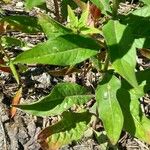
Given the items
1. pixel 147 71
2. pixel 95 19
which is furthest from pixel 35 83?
pixel 147 71

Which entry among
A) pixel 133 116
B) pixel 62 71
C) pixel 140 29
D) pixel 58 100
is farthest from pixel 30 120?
pixel 140 29

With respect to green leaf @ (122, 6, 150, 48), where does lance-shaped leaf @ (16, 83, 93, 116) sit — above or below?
below

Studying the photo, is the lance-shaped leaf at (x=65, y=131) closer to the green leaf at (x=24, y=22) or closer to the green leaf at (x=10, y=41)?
the green leaf at (x=24, y=22)

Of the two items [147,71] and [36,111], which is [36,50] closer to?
[36,111]

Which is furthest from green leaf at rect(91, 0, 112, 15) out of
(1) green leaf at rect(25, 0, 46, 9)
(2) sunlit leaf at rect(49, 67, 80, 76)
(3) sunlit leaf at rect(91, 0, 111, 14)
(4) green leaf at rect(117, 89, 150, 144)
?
(2) sunlit leaf at rect(49, 67, 80, 76)

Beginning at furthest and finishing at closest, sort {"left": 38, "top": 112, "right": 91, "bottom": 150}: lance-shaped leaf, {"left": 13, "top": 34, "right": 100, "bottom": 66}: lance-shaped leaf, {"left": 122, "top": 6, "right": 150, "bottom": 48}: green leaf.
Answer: {"left": 38, "top": 112, "right": 91, "bottom": 150}: lance-shaped leaf < {"left": 122, "top": 6, "right": 150, "bottom": 48}: green leaf < {"left": 13, "top": 34, "right": 100, "bottom": 66}: lance-shaped leaf

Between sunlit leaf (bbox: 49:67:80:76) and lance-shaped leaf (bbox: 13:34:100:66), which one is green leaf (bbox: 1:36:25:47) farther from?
lance-shaped leaf (bbox: 13:34:100:66)

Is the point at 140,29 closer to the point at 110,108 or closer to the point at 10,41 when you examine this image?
the point at 110,108
